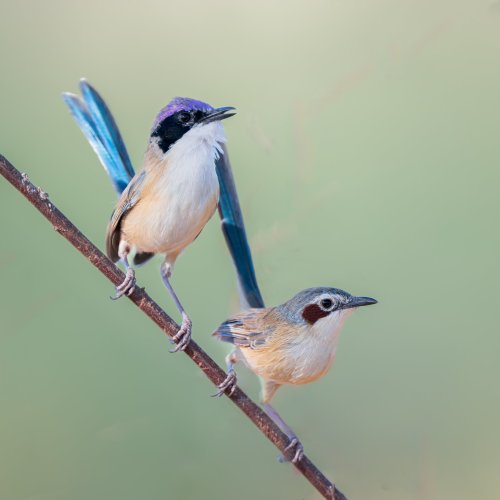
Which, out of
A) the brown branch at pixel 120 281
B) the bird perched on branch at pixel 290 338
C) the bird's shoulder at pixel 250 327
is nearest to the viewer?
the brown branch at pixel 120 281

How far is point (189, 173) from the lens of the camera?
1.10 meters

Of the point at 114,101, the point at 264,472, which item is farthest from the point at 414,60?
the point at 264,472

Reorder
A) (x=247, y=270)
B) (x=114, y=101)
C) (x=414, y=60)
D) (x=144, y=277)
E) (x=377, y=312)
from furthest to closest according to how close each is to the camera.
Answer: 1. (x=414, y=60)
2. (x=377, y=312)
3. (x=114, y=101)
4. (x=144, y=277)
5. (x=247, y=270)

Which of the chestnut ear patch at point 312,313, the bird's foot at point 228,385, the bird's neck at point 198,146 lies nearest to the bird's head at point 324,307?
the chestnut ear patch at point 312,313

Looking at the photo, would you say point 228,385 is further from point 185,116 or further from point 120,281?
point 185,116

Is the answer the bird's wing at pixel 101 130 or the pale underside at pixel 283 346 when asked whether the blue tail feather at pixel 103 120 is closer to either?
the bird's wing at pixel 101 130

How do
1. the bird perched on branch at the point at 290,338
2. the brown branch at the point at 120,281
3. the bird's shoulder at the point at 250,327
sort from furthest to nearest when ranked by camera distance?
the bird's shoulder at the point at 250,327 < the bird perched on branch at the point at 290,338 < the brown branch at the point at 120,281

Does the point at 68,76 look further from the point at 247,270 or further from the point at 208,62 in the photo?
the point at 247,270

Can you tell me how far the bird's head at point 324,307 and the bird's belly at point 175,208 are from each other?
22 centimetres

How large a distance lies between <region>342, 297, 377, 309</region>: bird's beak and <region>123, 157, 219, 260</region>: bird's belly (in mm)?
251

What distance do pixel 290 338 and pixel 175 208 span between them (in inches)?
12.0

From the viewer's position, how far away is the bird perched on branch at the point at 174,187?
3.61 feet

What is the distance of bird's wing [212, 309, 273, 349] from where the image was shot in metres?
1.28

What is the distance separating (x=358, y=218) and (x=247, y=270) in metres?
0.58
